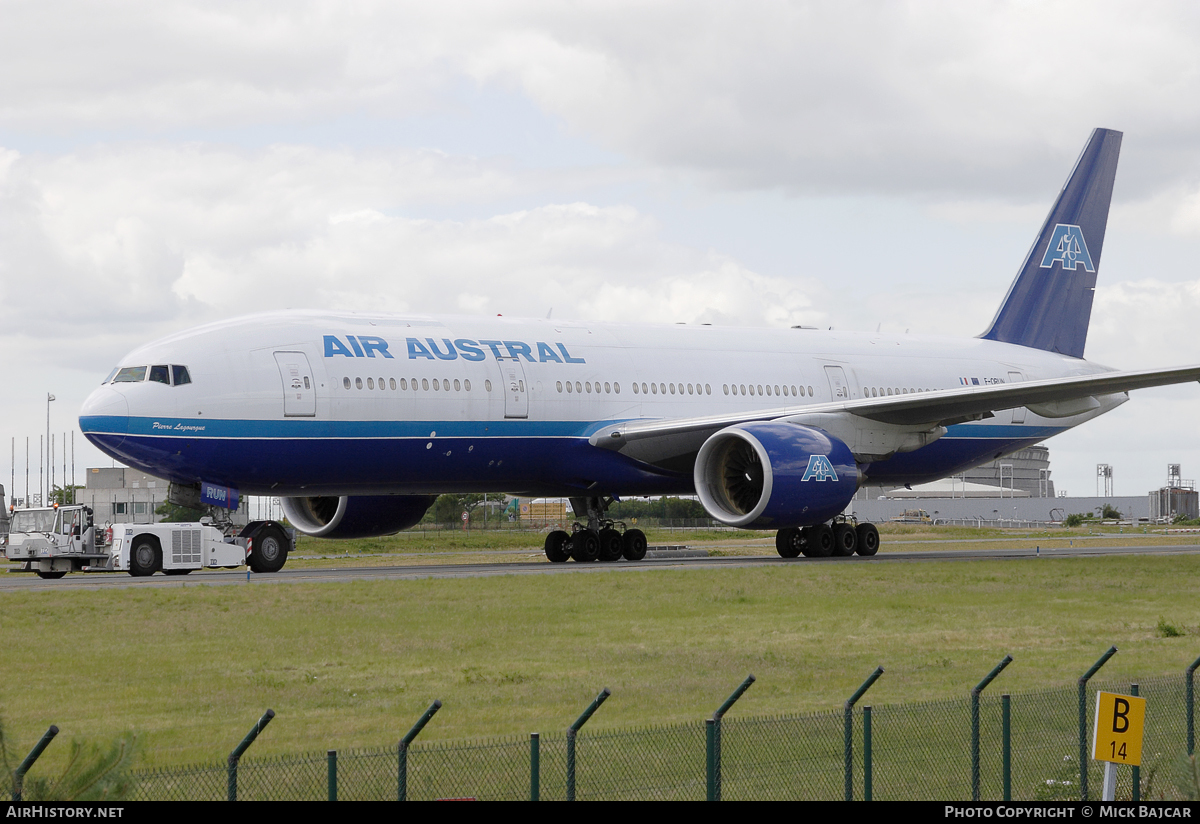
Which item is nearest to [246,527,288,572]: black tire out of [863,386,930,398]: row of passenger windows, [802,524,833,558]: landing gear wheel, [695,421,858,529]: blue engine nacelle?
[695,421,858,529]: blue engine nacelle

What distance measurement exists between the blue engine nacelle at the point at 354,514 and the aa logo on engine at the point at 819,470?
976 cm

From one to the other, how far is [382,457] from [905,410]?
463 inches

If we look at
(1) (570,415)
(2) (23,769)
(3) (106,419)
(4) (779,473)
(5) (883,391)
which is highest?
(5) (883,391)

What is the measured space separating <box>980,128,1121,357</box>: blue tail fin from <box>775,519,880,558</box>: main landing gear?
1075cm

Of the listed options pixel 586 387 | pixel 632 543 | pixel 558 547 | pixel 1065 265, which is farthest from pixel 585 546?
pixel 1065 265

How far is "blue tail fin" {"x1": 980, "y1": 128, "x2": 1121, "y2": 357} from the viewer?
4219 centimetres

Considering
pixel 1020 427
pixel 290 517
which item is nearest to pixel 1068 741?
pixel 290 517

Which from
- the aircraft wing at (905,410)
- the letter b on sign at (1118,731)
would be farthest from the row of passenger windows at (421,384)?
the letter b on sign at (1118,731)

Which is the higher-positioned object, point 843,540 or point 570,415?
point 570,415

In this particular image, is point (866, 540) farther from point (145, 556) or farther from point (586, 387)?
point (145, 556)

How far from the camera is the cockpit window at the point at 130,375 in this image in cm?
2739

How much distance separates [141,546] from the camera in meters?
30.8

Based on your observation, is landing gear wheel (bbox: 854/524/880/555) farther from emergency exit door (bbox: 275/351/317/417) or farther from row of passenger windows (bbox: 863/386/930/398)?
emergency exit door (bbox: 275/351/317/417)

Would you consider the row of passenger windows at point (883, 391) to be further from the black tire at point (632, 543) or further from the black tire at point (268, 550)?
the black tire at point (268, 550)
